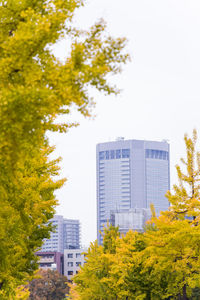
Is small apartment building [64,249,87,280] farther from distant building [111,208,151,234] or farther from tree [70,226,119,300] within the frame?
tree [70,226,119,300]

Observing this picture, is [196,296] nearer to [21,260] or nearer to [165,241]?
[165,241]

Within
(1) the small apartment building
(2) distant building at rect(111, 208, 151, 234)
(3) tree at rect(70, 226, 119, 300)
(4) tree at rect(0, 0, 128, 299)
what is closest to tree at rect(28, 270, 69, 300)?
(3) tree at rect(70, 226, 119, 300)

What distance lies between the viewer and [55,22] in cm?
984

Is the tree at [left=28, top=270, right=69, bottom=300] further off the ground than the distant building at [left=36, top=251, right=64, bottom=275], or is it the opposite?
the distant building at [left=36, top=251, right=64, bottom=275]

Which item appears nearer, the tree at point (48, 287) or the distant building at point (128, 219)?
the tree at point (48, 287)

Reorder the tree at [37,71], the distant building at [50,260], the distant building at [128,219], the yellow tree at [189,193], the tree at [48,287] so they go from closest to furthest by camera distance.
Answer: the tree at [37,71] < the yellow tree at [189,193] < the tree at [48,287] < the distant building at [50,260] < the distant building at [128,219]

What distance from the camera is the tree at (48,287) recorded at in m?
106

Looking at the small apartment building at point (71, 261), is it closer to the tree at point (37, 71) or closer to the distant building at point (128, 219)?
the distant building at point (128, 219)

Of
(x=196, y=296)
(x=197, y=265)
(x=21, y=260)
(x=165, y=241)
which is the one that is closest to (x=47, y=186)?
(x=21, y=260)

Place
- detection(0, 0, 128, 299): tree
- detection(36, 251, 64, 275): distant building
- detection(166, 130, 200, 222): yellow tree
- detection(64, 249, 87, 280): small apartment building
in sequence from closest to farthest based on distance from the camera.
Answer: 1. detection(0, 0, 128, 299): tree
2. detection(166, 130, 200, 222): yellow tree
3. detection(36, 251, 64, 275): distant building
4. detection(64, 249, 87, 280): small apartment building

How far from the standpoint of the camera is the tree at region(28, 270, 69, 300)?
349 ft

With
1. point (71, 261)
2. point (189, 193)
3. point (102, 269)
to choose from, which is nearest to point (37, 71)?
point (189, 193)

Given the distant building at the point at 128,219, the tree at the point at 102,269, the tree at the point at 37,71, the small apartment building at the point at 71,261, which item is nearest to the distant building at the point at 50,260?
the small apartment building at the point at 71,261

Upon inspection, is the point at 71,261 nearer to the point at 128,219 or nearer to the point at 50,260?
the point at 50,260
